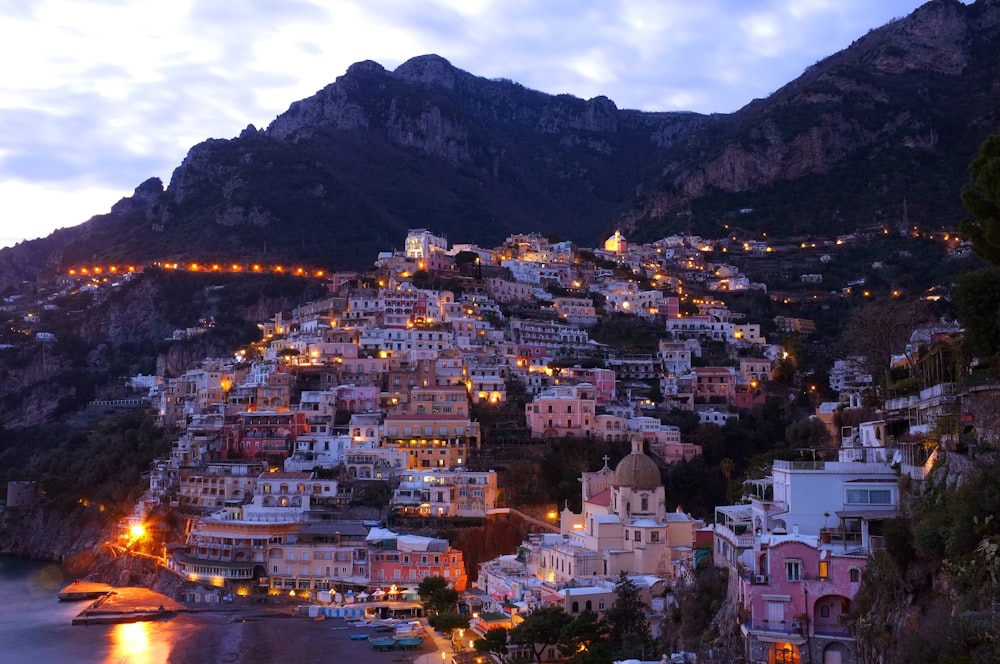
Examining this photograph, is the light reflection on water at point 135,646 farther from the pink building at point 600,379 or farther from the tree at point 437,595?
the pink building at point 600,379

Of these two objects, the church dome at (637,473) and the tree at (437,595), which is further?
the church dome at (637,473)

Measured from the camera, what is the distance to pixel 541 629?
4050 cm

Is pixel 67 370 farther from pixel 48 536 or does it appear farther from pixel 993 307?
pixel 993 307

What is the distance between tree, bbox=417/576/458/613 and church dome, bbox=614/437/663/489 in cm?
984

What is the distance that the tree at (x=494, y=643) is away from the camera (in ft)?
138

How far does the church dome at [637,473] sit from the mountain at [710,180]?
78731 mm

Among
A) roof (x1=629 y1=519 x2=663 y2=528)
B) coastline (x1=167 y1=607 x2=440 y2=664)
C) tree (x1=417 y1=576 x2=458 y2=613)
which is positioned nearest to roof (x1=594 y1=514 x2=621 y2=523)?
roof (x1=629 y1=519 x2=663 y2=528)

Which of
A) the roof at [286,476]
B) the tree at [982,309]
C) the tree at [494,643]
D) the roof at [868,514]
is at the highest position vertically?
the tree at [982,309]

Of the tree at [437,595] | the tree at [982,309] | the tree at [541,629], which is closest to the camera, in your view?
the tree at [982,309]

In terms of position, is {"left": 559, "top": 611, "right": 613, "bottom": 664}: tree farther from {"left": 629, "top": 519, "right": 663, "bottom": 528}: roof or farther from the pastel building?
{"left": 629, "top": 519, "right": 663, "bottom": 528}: roof

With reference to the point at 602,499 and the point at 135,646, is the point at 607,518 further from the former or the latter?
the point at 135,646

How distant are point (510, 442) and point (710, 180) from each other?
8561cm

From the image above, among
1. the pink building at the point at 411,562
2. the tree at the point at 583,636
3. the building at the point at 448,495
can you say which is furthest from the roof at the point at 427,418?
the tree at the point at 583,636

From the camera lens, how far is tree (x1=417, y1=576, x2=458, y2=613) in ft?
167
